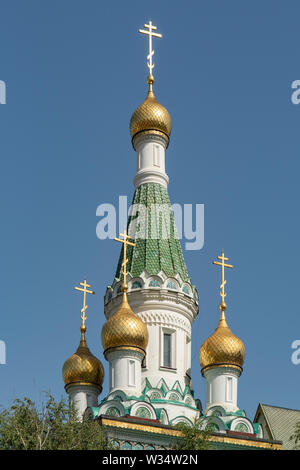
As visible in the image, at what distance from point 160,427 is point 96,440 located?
6139 millimetres

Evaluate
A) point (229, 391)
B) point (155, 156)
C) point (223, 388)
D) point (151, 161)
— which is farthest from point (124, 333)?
point (155, 156)

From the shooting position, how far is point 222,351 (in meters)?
30.4

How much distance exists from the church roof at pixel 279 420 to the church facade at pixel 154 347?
1.33 feet

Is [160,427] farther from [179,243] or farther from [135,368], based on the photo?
[179,243]

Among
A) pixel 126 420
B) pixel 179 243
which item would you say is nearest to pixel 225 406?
pixel 126 420

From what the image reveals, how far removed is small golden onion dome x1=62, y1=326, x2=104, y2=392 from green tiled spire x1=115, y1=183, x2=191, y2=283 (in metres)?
2.65

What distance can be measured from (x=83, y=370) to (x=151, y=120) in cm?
827

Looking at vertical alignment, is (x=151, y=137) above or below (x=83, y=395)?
above

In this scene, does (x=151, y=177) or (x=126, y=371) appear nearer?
(x=126, y=371)

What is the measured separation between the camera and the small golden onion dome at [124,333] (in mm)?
29781

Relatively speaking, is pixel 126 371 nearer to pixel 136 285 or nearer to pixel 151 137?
pixel 136 285

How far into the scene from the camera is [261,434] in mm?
30812

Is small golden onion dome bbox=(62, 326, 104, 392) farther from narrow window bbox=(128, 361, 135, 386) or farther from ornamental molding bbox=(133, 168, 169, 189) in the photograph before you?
ornamental molding bbox=(133, 168, 169, 189)
